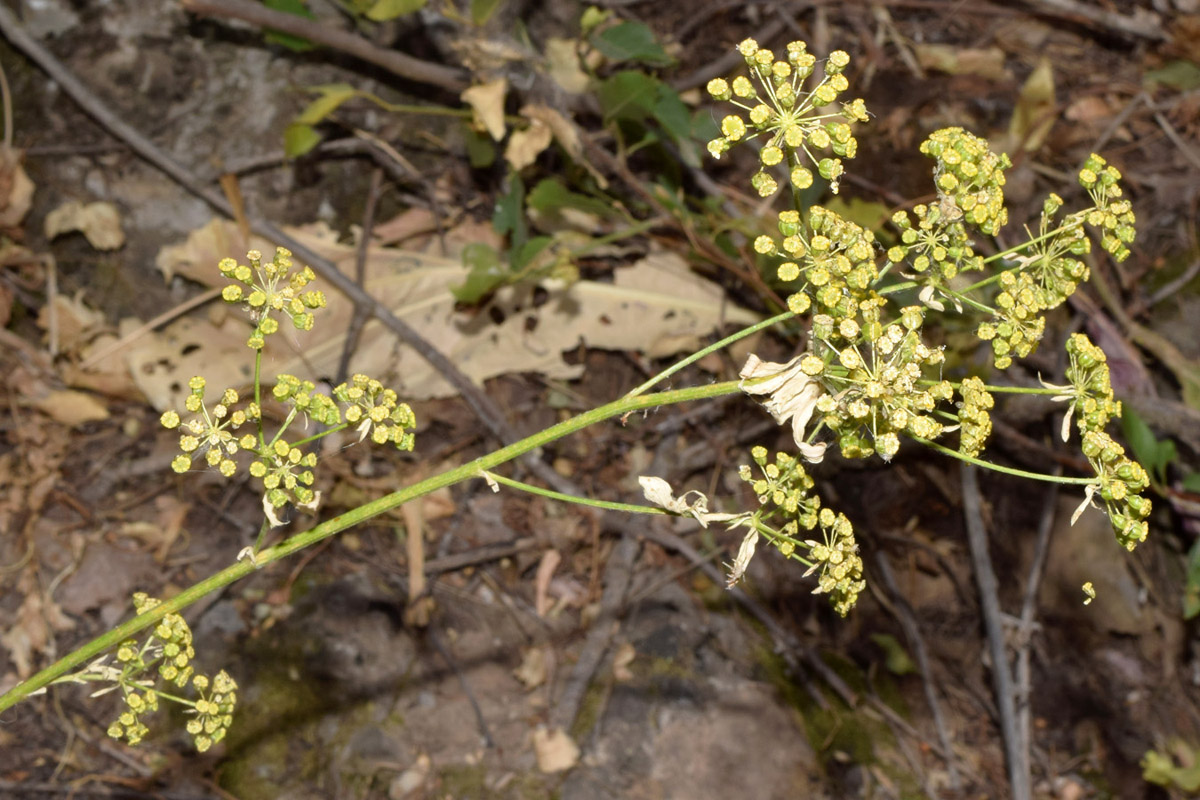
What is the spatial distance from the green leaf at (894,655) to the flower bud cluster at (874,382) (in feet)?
6.77

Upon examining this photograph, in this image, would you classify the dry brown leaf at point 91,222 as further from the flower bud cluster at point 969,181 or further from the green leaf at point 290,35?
the flower bud cluster at point 969,181

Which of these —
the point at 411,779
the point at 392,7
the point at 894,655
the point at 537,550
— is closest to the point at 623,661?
the point at 537,550

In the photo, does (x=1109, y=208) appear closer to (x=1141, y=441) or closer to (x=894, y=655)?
(x=1141, y=441)

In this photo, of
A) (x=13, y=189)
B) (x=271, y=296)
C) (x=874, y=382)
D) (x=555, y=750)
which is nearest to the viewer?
(x=874, y=382)

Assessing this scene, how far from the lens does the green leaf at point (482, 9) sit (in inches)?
115

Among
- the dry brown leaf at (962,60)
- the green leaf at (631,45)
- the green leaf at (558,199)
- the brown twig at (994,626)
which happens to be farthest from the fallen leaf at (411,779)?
the dry brown leaf at (962,60)

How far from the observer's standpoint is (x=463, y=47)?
10.1 ft


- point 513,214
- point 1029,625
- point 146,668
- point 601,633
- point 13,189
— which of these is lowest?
point 601,633

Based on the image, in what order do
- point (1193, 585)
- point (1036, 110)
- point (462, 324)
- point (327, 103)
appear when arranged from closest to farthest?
point (1193, 585) → point (327, 103) → point (462, 324) → point (1036, 110)

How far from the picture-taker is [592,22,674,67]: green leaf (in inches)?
115

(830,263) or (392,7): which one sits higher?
(830,263)

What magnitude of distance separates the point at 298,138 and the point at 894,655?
2.91m

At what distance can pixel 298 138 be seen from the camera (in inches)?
129

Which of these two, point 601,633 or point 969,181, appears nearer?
point 969,181
